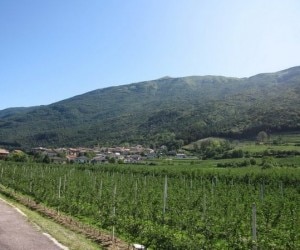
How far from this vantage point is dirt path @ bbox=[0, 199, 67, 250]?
11945mm

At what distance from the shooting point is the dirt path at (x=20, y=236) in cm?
1195

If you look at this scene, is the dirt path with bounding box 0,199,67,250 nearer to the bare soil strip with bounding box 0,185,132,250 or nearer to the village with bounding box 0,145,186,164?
the bare soil strip with bounding box 0,185,132,250

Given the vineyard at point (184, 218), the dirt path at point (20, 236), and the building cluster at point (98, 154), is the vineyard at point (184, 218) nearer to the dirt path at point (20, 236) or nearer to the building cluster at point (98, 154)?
the dirt path at point (20, 236)

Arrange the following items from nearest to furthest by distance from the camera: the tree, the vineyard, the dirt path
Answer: the vineyard, the dirt path, the tree

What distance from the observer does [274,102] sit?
148m

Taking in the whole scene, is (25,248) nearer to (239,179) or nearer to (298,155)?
(239,179)

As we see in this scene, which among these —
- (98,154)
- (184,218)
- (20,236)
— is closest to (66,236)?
(20,236)

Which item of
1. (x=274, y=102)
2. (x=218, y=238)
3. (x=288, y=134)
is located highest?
(x=274, y=102)

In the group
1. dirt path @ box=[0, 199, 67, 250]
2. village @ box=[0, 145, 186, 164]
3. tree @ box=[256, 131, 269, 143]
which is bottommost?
dirt path @ box=[0, 199, 67, 250]

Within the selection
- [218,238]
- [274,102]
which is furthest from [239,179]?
[274,102]

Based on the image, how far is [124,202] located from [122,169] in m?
40.1

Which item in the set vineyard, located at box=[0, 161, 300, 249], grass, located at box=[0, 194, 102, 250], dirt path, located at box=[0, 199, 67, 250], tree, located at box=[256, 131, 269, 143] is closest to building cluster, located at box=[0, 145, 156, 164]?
tree, located at box=[256, 131, 269, 143]

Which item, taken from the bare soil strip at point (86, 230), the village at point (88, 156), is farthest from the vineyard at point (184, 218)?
the village at point (88, 156)

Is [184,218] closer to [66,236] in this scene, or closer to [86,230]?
[86,230]
